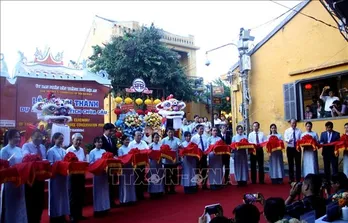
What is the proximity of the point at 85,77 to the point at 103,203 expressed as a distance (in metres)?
5.73

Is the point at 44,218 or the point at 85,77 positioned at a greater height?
the point at 85,77

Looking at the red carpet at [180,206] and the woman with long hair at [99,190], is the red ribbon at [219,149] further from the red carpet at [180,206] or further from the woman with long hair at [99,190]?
the woman with long hair at [99,190]

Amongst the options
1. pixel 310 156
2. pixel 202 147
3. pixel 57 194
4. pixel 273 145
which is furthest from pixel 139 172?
pixel 310 156

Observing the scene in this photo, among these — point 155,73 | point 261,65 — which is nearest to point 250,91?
point 261,65

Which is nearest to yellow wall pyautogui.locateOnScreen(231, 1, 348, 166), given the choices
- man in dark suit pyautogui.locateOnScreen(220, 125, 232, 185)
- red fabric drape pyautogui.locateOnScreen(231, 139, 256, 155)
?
man in dark suit pyautogui.locateOnScreen(220, 125, 232, 185)

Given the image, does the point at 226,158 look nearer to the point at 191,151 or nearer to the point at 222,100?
the point at 191,151

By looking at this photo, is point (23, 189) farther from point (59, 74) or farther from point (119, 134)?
point (59, 74)

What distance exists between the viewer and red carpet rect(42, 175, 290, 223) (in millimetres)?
5398

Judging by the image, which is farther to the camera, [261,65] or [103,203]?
[261,65]

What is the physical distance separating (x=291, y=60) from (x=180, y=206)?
606 cm

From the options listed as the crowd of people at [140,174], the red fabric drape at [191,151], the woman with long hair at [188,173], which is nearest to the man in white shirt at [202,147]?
the crowd of people at [140,174]

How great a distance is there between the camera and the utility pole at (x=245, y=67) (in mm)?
11266

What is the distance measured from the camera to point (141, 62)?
16.2 metres

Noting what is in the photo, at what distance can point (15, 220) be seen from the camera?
15.4 feet
